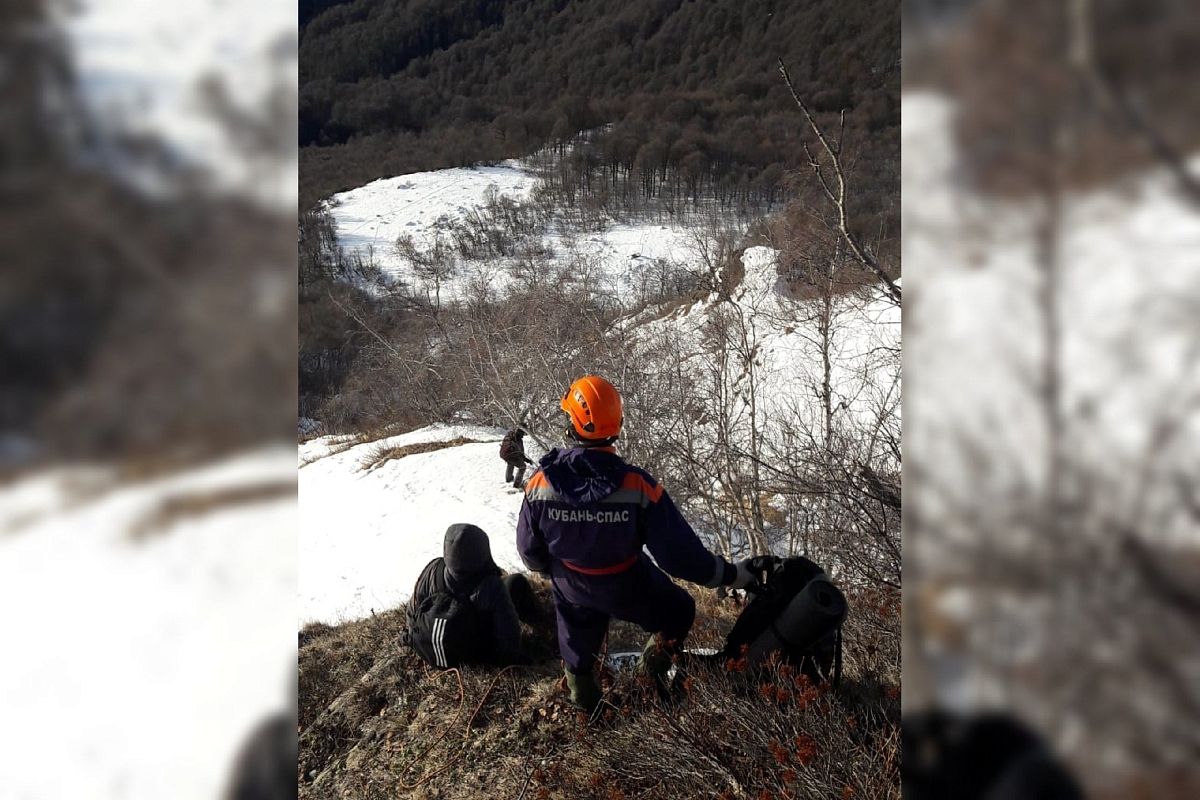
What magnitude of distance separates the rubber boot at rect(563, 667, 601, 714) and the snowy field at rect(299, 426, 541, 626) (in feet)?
18.7

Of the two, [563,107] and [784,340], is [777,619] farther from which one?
[563,107]

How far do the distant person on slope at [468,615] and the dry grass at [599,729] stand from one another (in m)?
0.12

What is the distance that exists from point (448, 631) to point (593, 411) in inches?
69.6

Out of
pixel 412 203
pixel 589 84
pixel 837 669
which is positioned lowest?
pixel 837 669

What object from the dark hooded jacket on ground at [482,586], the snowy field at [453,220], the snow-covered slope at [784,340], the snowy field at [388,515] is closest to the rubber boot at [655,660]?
the dark hooded jacket on ground at [482,586]

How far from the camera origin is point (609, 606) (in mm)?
3033

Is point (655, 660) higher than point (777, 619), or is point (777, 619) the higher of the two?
point (777, 619)

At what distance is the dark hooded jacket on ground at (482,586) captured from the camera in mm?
3951

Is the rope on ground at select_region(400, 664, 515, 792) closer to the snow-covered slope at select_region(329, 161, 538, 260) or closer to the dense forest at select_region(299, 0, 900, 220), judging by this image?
the dense forest at select_region(299, 0, 900, 220)

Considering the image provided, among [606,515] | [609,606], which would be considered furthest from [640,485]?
[609,606]
